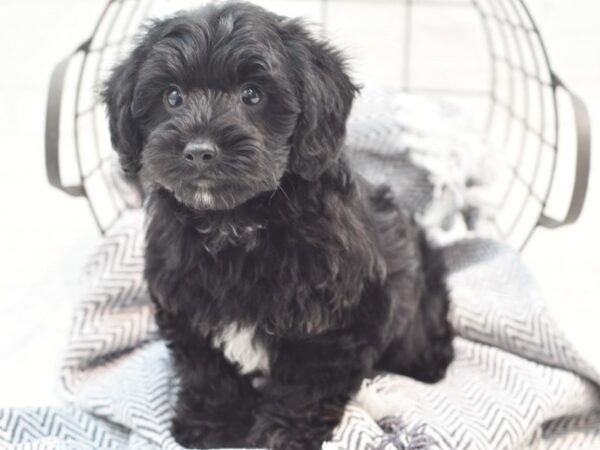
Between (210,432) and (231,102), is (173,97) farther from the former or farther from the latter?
(210,432)

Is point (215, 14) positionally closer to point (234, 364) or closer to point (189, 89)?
point (189, 89)

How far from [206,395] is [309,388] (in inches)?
13.9

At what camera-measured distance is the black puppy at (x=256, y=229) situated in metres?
2.17

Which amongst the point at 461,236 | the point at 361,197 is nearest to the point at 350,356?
the point at 361,197

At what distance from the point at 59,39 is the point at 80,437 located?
331 centimetres

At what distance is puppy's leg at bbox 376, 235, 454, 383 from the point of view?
9.46 ft

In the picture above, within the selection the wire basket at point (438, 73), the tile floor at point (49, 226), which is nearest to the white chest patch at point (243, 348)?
the tile floor at point (49, 226)

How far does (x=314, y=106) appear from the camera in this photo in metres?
2.23

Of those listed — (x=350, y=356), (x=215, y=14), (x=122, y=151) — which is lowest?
(x=350, y=356)

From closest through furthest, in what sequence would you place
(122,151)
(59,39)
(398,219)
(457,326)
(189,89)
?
(189,89) < (122,151) < (398,219) < (457,326) < (59,39)

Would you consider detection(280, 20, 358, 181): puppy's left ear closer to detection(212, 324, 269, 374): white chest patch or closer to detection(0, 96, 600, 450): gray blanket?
detection(212, 324, 269, 374): white chest patch

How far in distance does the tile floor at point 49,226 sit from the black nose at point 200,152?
4.22ft

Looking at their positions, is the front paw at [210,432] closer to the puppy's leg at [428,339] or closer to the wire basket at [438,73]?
the puppy's leg at [428,339]

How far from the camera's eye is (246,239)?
2346mm
